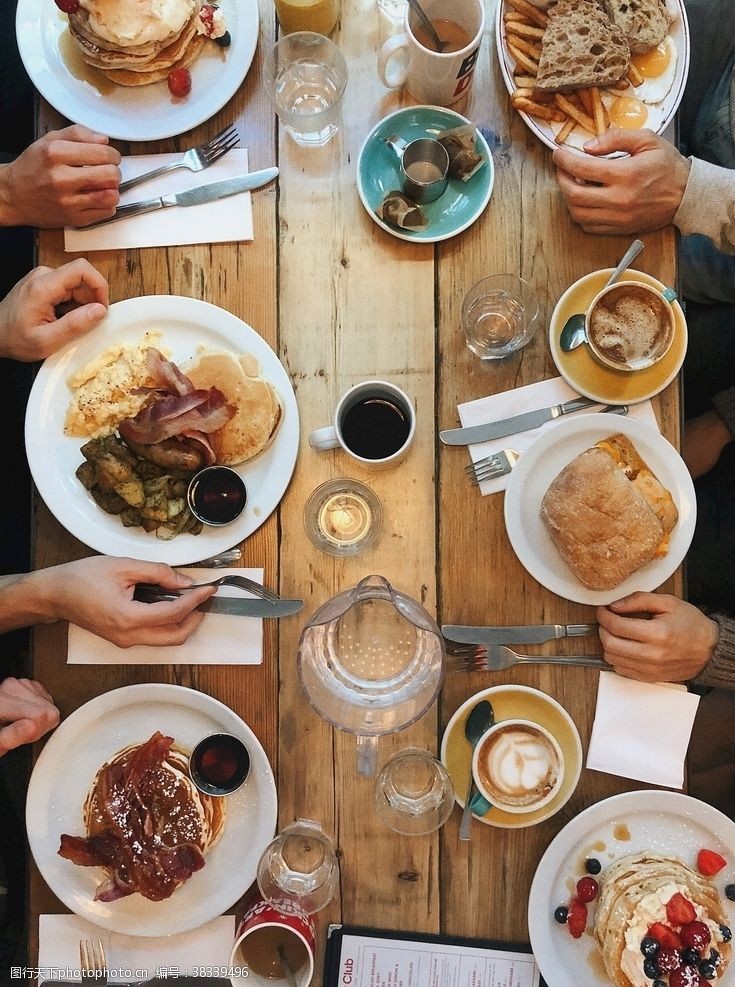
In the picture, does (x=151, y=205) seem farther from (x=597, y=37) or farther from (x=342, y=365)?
(x=597, y=37)

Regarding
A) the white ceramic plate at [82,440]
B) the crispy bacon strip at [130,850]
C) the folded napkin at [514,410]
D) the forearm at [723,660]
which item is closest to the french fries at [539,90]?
the folded napkin at [514,410]

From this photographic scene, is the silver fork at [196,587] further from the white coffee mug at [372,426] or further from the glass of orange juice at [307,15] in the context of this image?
the glass of orange juice at [307,15]

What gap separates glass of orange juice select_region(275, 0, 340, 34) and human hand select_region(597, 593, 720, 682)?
1.33 meters

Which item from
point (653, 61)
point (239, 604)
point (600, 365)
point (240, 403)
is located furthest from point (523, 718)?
point (653, 61)

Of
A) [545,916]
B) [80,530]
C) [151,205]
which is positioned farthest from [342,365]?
[545,916]

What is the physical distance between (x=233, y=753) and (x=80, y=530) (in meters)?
0.54

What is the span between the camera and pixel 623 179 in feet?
4.97

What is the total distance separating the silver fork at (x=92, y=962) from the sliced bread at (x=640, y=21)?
6.88 feet

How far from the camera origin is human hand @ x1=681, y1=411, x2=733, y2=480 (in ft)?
6.57

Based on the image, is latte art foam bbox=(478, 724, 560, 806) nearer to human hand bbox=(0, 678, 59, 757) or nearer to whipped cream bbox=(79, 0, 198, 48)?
human hand bbox=(0, 678, 59, 757)

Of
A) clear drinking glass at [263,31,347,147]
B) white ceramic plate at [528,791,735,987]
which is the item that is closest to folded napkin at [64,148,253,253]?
clear drinking glass at [263,31,347,147]

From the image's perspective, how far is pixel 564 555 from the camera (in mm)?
1490

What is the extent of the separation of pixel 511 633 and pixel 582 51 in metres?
1.16

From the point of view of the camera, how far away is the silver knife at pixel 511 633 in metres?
1.51
